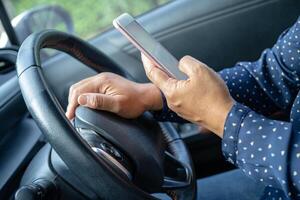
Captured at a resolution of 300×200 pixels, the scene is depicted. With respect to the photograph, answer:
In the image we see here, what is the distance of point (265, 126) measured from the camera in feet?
2.72

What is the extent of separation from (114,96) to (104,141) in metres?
0.14

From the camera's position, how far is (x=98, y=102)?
925 mm

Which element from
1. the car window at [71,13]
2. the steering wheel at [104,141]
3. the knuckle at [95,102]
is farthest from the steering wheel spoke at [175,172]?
the car window at [71,13]

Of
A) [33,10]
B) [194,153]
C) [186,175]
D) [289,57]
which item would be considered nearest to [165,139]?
[186,175]

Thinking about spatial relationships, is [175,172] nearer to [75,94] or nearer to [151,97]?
[151,97]

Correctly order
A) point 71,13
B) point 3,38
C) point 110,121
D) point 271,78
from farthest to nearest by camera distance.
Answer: point 71,13, point 3,38, point 271,78, point 110,121

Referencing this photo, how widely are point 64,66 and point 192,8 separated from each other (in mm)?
446

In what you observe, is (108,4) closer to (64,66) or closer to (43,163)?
(64,66)

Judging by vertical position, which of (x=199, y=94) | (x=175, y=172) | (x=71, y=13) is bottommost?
(x=175, y=172)

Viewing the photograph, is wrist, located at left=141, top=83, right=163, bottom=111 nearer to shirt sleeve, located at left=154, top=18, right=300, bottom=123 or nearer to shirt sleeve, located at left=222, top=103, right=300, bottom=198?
shirt sleeve, located at left=154, top=18, right=300, bottom=123

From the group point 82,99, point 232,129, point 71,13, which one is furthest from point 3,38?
point 232,129

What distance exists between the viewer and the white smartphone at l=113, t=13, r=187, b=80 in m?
0.91

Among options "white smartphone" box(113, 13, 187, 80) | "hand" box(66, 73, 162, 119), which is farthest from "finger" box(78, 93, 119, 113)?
"white smartphone" box(113, 13, 187, 80)

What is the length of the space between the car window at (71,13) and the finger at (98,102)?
2.04 feet
